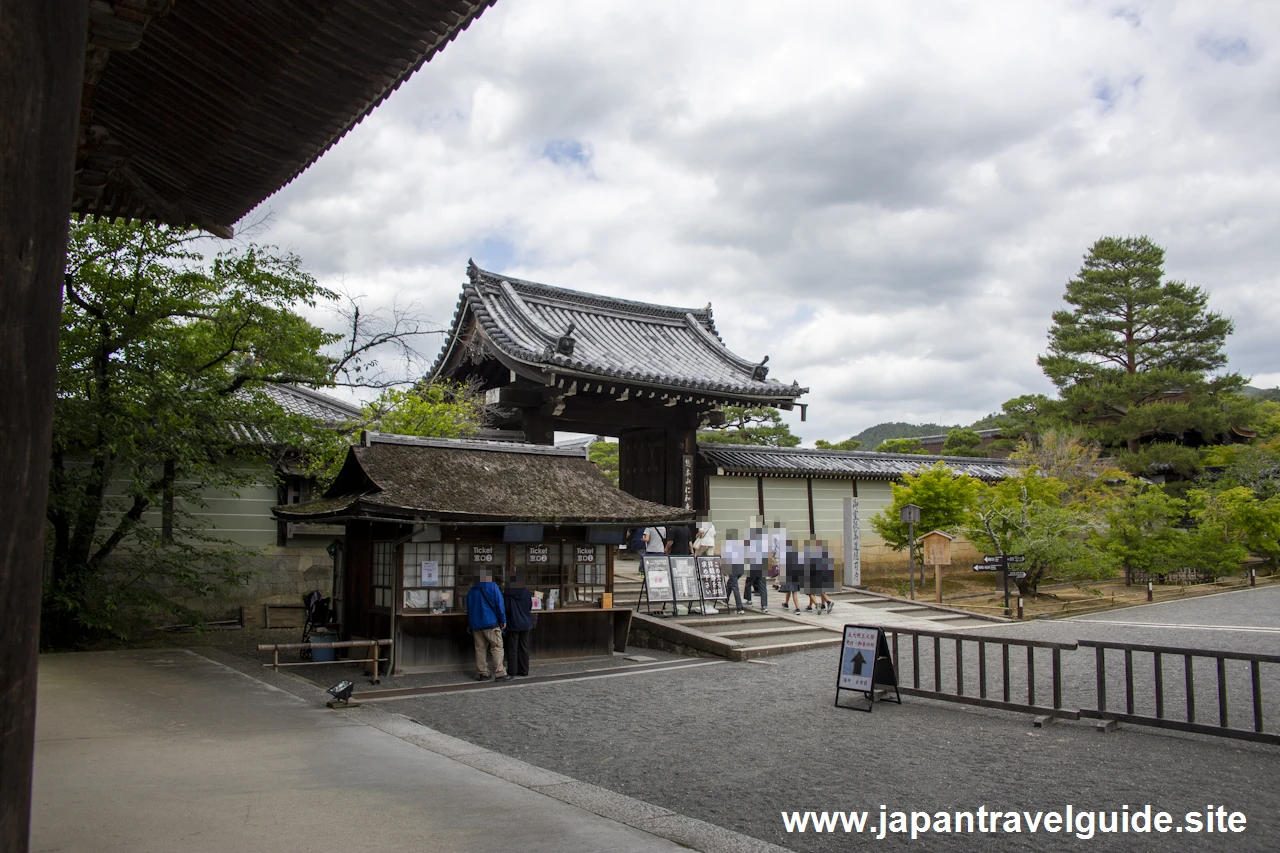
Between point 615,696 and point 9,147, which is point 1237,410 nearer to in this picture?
point 615,696

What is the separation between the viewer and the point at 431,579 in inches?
479

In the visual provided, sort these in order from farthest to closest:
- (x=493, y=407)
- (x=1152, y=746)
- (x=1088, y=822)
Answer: (x=493, y=407) < (x=1152, y=746) < (x=1088, y=822)

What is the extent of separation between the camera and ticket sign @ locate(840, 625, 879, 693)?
32.1 feet

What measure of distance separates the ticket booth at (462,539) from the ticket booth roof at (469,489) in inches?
0.7

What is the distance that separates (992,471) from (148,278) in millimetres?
24438

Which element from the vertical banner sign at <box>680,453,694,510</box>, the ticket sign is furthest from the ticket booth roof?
the vertical banner sign at <box>680,453,694,510</box>

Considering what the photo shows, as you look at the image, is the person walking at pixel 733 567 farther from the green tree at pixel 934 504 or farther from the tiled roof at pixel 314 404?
the tiled roof at pixel 314 404

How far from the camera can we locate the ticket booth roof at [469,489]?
11633 mm

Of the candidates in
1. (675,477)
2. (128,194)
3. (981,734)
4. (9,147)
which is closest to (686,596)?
(675,477)

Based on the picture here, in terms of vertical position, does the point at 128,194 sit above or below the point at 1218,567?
above

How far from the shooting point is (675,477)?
20188 mm

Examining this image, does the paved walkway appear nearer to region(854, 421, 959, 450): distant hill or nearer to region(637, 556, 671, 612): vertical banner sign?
region(637, 556, 671, 612): vertical banner sign

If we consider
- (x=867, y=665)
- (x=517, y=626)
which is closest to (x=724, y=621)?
(x=517, y=626)

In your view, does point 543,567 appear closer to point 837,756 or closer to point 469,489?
point 469,489
